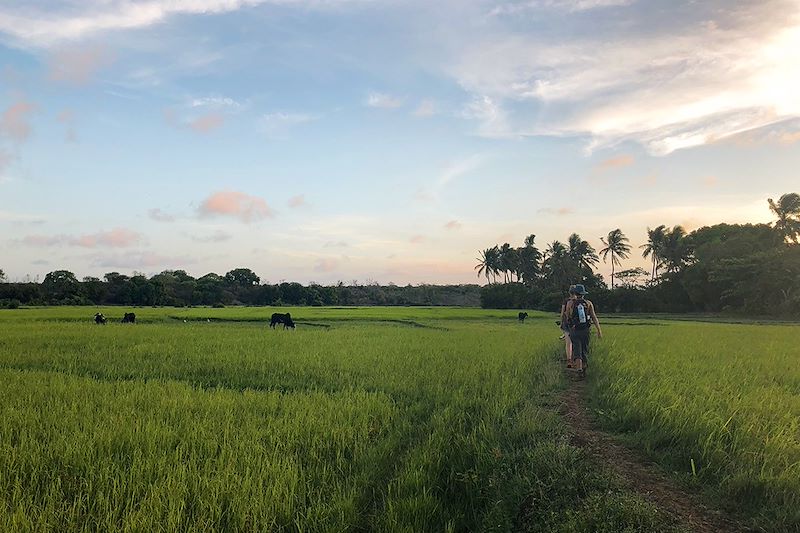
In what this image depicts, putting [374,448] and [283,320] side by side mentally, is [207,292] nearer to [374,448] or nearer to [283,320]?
[283,320]

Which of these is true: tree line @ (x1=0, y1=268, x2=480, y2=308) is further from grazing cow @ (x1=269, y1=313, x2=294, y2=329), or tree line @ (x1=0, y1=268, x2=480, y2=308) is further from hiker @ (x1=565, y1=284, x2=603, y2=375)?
hiker @ (x1=565, y1=284, x2=603, y2=375)

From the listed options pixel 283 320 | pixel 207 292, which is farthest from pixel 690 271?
pixel 207 292

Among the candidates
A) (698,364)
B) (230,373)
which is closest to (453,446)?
(230,373)

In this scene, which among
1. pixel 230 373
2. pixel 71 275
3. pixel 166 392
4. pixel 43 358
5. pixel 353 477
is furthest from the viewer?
pixel 71 275

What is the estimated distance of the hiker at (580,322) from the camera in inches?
341

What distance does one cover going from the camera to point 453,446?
15.7 feet

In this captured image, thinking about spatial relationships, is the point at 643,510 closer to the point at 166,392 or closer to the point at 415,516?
the point at 415,516

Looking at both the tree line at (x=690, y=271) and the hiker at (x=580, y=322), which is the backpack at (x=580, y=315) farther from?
the tree line at (x=690, y=271)

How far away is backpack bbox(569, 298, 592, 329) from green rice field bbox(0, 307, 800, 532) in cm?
98

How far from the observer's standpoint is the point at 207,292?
57.7 m

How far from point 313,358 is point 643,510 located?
793 cm

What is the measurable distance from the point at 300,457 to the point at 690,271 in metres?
44.3

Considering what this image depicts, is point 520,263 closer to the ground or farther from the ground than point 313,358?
farther from the ground

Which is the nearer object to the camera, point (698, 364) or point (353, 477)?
point (353, 477)
